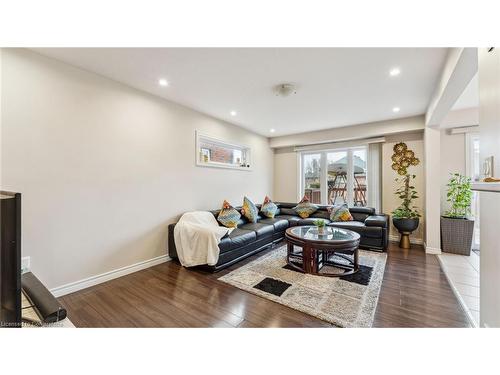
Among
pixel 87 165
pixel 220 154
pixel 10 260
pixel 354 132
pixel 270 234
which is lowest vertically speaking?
pixel 270 234

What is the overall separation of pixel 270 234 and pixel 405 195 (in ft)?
9.47

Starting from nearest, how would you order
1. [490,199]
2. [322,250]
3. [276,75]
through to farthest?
[490,199] → [276,75] → [322,250]

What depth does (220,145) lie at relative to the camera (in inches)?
175

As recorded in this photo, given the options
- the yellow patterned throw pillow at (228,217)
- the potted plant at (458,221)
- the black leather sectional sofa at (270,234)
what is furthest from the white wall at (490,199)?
the yellow patterned throw pillow at (228,217)

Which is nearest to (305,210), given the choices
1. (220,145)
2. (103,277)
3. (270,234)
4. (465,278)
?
(270,234)

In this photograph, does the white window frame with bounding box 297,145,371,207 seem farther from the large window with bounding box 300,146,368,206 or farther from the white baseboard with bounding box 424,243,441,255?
the white baseboard with bounding box 424,243,441,255

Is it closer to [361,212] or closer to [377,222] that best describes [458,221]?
[377,222]

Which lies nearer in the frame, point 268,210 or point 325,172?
point 268,210

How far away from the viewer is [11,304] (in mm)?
776

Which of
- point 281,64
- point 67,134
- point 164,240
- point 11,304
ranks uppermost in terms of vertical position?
point 281,64
